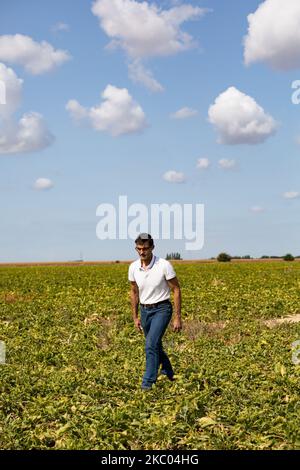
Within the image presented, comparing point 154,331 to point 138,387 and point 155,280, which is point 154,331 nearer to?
point 155,280

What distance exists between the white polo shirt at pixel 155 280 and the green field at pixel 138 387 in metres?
1.36

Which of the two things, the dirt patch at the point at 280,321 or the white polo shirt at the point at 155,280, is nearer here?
the white polo shirt at the point at 155,280

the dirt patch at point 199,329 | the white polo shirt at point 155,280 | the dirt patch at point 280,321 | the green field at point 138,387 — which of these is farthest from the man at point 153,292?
the dirt patch at point 280,321

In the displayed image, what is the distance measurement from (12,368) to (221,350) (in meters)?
4.03

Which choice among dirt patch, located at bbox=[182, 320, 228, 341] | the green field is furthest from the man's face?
dirt patch, located at bbox=[182, 320, 228, 341]

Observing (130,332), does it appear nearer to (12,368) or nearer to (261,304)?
(12,368)

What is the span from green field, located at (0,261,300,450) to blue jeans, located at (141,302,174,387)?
0.30 meters

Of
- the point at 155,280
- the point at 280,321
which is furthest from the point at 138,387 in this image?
the point at 280,321

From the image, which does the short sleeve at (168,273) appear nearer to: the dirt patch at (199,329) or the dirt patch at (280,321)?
the dirt patch at (199,329)

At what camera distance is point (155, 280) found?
27.1ft

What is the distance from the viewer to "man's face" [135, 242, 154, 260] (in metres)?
8.15

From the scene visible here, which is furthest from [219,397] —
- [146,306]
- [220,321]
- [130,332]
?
[220,321]

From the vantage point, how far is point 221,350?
11742 mm

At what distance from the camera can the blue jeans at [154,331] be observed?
832 centimetres
